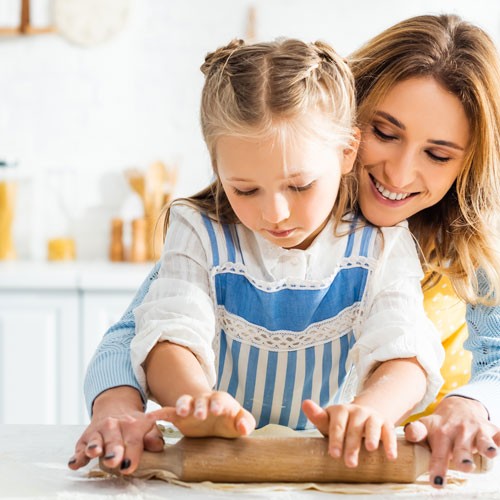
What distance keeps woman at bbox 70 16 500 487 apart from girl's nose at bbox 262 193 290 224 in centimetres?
24

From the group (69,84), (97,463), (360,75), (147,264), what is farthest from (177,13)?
(97,463)

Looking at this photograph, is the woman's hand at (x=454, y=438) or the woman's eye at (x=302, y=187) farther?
the woman's eye at (x=302, y=187)

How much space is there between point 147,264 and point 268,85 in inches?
88.6

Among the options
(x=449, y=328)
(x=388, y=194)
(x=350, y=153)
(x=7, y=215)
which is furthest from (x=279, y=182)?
(x=7, y=215)

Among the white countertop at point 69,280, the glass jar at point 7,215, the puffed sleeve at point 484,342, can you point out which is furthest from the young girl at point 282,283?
the glass jar at point 7,215

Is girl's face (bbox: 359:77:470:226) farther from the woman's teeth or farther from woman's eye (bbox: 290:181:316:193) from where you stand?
woman's eye (bbox: 290:181:316:193)

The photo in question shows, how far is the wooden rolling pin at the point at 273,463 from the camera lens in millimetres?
940

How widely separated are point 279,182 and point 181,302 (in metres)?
0.20

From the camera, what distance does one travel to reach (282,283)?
1.24 meters

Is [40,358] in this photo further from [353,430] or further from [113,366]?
[353,430]

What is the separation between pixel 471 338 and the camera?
1416 mm

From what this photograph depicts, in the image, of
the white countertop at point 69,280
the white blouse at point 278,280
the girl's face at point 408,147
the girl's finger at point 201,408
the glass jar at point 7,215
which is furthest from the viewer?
the glass jar at point 7,215

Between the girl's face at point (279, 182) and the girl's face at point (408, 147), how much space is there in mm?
167

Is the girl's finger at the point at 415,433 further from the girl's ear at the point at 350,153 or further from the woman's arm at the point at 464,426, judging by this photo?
the girl's ear at the point at 350,153
